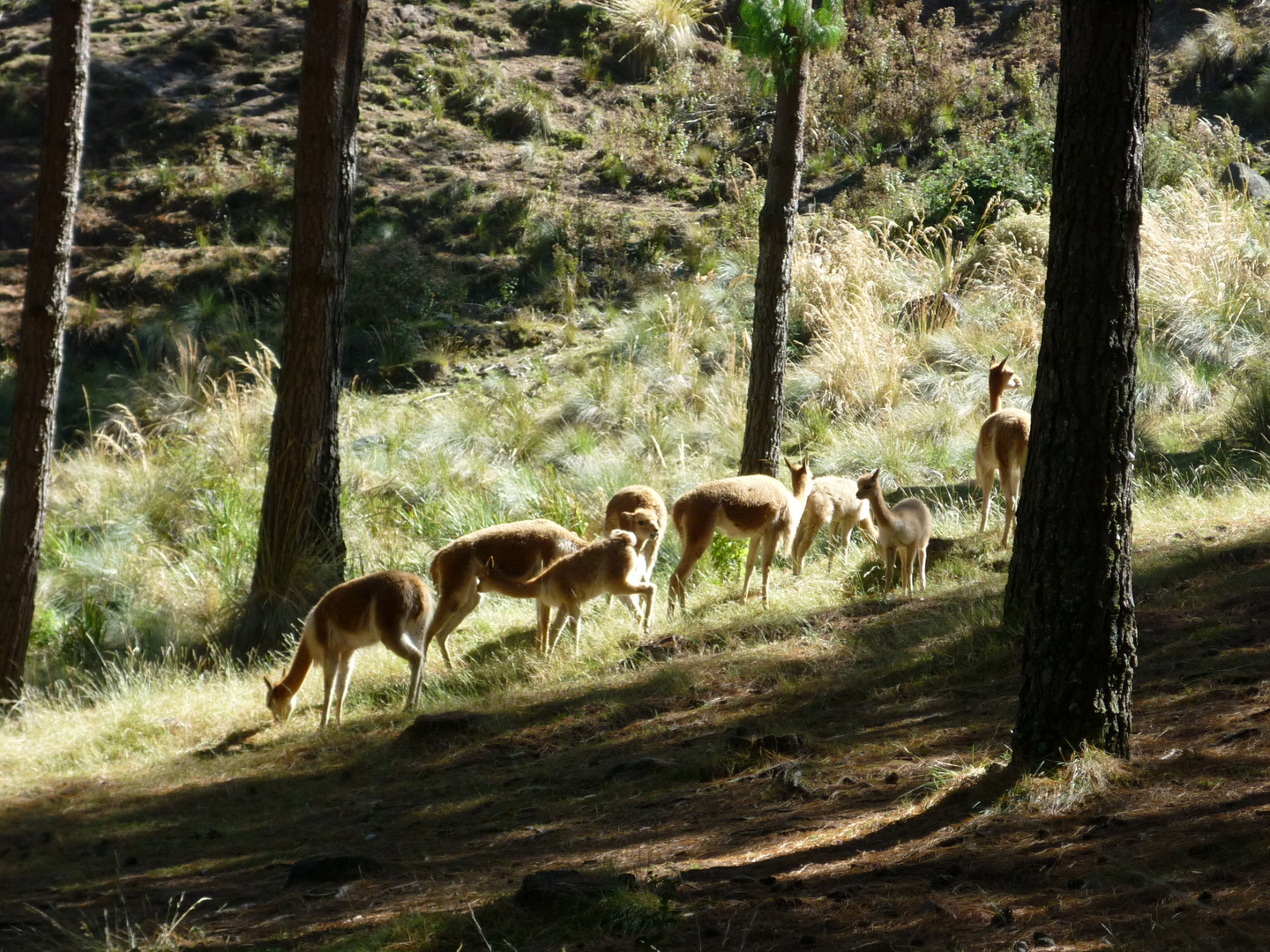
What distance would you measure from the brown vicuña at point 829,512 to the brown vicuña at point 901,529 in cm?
75

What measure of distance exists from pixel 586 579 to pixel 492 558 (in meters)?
0.90

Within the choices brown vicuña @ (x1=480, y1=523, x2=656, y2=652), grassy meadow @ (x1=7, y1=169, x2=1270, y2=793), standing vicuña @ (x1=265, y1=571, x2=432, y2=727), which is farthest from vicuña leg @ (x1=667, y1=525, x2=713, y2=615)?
standing vicuña @ (x1=265, y1=571, x2=432, y2=727)

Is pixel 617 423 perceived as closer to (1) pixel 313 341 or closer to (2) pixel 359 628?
(1) pixel 313 341

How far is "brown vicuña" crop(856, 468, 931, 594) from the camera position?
875 centimetres

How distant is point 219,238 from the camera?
85.5ft

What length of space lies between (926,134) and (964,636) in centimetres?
2018

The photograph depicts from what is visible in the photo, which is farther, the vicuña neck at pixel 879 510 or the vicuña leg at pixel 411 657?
the vicuña neck at pixel 879 510

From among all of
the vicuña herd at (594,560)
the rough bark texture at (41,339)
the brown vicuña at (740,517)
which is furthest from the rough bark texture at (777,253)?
the rough bark texture at (41,339)

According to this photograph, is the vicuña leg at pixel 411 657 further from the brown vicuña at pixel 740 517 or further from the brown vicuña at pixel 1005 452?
the brown vicuña at pixel 1005 452

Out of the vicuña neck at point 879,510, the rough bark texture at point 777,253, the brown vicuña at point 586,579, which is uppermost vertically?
the rough bark texture at point 777,253

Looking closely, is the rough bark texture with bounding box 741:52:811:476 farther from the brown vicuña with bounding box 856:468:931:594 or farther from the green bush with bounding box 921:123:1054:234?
the green bush with bounding box 921:123:1054:234

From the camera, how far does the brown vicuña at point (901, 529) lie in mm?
8750

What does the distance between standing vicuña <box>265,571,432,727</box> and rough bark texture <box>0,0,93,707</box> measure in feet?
11.0

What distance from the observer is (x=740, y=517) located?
29.3 ft
